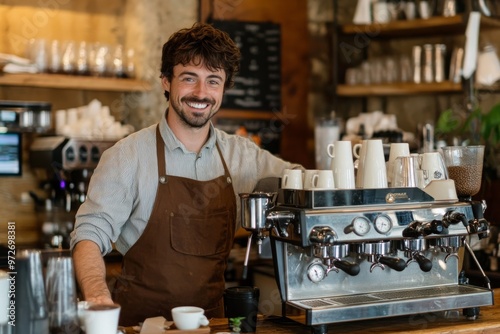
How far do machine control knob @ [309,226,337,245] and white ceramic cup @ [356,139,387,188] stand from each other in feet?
1.02

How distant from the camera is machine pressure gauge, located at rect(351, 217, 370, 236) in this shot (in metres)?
2.26

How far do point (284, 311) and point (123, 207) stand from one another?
2.26ft

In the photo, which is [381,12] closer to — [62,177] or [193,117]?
[62,177]

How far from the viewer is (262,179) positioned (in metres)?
2.90

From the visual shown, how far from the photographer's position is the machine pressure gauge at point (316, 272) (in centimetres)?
234

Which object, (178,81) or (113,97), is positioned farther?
(113,97)

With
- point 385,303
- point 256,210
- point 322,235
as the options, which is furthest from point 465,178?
point 256,210

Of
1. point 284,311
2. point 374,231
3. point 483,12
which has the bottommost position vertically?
point 284,311

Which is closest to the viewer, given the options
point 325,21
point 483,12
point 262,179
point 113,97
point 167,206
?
point 167,206

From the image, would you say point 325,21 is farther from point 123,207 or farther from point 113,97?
point 123,207

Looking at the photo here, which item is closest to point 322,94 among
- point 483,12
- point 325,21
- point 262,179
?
point 325,21

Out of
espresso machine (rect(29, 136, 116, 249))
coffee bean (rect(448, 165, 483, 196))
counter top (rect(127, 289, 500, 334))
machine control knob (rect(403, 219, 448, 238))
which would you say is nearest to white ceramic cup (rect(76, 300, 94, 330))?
counter top (rect(127, 289, 500, 334))

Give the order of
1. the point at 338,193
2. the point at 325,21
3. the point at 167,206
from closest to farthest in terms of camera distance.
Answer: the point at 338,193 → the point at 167,206 → the point at 325,21

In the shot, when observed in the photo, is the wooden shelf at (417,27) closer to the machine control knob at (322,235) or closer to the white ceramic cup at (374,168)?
the white ceramic cup at (374,168)
